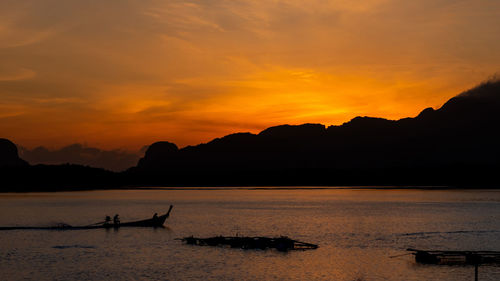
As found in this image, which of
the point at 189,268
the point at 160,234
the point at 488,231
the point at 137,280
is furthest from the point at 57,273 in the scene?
the point at 488,231

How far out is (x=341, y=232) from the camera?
7900 centimetres

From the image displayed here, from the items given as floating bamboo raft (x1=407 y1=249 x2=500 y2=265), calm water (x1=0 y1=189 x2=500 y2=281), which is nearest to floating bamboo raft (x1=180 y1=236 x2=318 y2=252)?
calm water (x1=0 y1=189 x2=500 y2=281)

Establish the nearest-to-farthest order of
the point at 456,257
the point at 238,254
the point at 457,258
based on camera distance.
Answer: the point at 457,258 → the point at 456,257 → the point at 238,254

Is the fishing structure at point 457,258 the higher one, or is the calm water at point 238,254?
the fishing structure at point 457,258

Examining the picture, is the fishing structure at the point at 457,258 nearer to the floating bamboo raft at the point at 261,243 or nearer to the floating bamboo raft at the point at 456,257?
the floating bamboo raft at the point at 456,257

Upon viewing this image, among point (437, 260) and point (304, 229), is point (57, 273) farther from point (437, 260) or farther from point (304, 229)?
point (304, 229)

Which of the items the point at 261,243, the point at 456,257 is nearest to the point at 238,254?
the point at 261,243

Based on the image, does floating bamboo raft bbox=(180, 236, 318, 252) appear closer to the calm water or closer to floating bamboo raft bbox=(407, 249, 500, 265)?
the calm water

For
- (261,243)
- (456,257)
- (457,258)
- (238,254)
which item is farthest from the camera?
(261,243)

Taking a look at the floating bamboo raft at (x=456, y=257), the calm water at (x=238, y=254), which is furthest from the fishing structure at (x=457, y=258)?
the calm water at (x=238, y=254)

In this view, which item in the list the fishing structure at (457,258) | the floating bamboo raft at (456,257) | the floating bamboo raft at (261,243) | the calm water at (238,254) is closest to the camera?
the calm water at (238,254)

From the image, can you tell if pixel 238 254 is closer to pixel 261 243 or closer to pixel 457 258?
pixel 261 243

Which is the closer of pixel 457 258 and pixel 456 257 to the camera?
pixel 457 258

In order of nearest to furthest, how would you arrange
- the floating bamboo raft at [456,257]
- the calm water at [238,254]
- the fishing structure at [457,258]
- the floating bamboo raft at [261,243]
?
the calm water at [238,254], the fishing structure at [457,258], the floating bamboo raft at [456,257], the floating bamboo raft at [261,243]
